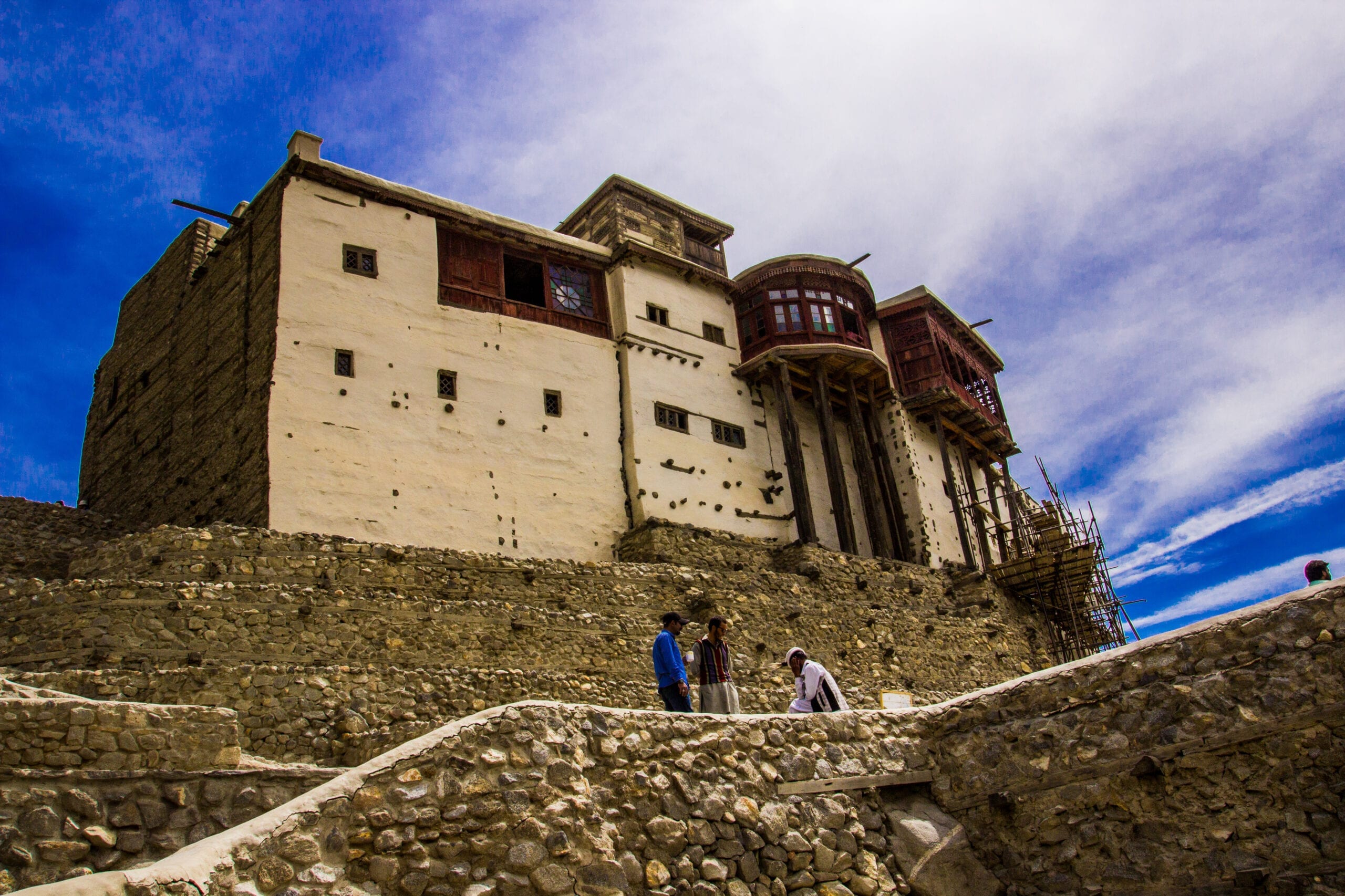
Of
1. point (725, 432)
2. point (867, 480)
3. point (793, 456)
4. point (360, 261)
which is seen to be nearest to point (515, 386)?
point (360, 261)

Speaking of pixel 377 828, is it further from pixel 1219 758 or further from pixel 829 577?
pixel 829 577

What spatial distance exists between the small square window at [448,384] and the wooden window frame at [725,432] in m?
6.79

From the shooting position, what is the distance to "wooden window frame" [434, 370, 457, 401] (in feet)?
67.1

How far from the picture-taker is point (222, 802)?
27.6ft

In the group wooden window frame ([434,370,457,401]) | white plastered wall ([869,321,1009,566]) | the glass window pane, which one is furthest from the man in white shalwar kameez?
white plastered wall ([869,321,1009,566])

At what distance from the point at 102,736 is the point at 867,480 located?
840 inches

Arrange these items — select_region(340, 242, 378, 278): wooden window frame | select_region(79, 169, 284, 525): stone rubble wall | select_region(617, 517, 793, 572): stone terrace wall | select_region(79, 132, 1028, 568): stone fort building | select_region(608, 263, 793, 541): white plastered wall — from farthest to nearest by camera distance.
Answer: select_region(608, 263, 793, 541): white plastered wall
select_region(617, 517, 793, 572): stone terrace wall
select_region(340, 242, 378, 278): wooden window frame
select_region(79, 132, 1028, 568): stone fort building
select_region(79, 169, 284, 525): stone rubble wall

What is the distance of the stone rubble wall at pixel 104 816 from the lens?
23.9 ft

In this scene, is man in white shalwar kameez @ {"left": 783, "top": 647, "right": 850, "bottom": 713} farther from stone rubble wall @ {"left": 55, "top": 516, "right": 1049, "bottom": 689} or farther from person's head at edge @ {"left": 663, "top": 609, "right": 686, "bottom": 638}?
stone rubble wall @ {"left": 55, "top": 516, "right": 1049, "bottom": 689}

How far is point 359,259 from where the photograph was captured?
20.7 meters

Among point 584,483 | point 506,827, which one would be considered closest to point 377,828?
point 506,827

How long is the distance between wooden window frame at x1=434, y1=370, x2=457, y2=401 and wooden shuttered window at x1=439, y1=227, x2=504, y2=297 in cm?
226

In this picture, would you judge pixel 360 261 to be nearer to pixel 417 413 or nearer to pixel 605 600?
pixel 417 413

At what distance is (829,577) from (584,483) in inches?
224
